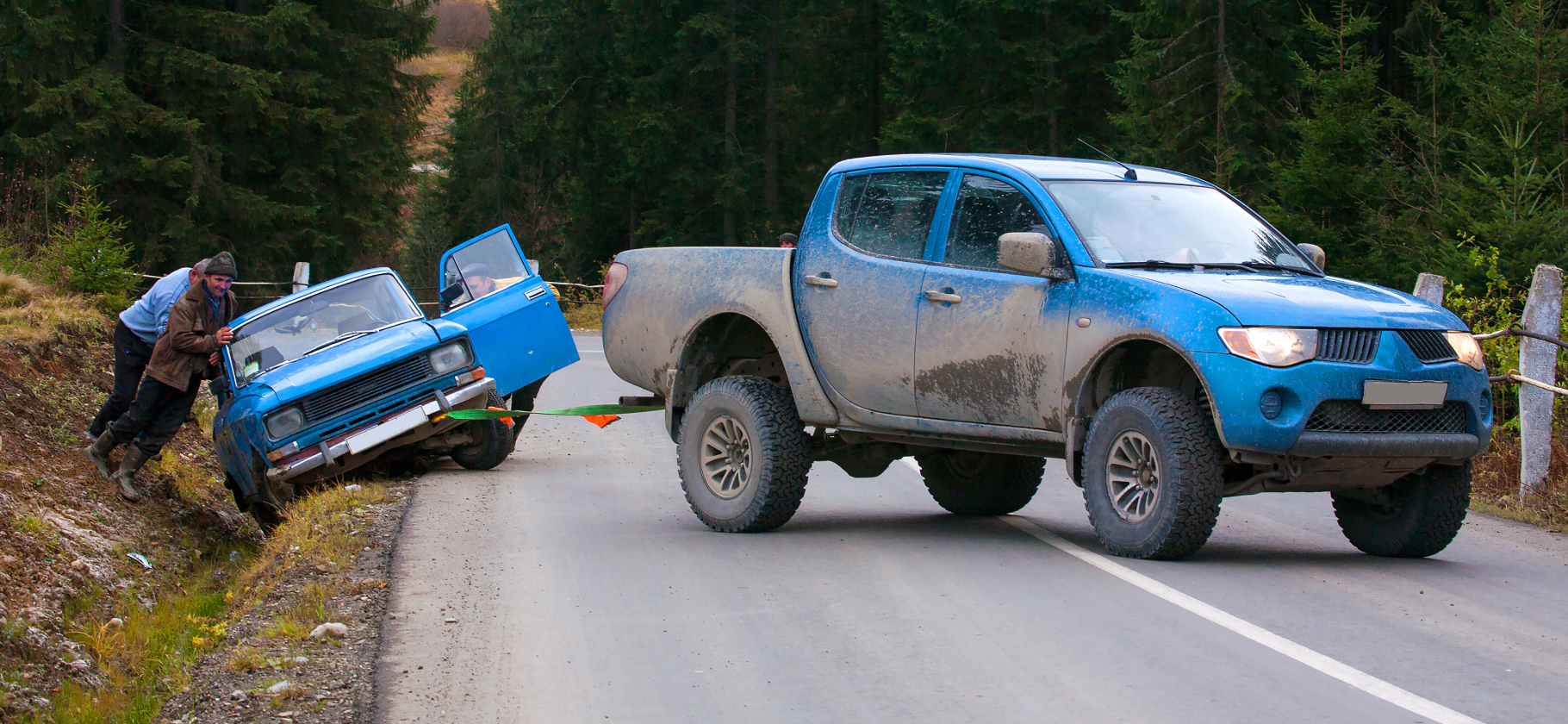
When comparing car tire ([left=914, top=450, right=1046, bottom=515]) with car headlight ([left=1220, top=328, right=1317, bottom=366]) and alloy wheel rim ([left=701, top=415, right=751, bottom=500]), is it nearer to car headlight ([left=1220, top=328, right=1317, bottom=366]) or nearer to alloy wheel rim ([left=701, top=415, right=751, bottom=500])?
alloy wheel rim ([left=701, top=415, right=751, bottom=500])

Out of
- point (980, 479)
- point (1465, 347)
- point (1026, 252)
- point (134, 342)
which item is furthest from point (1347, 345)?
point (134, 342)

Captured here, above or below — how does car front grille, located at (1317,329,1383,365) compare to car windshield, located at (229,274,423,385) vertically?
above

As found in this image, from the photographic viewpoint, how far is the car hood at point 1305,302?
254 inches

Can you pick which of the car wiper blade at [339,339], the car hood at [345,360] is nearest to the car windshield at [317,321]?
the car wiper blade at [339,339]

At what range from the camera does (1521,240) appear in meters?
14.2

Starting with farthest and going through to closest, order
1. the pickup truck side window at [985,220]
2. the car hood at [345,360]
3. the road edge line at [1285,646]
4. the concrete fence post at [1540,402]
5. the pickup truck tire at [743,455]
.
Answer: the car hood at [345,360], the concrete fence post at [1540,402], the pickup truck tire at [743,455], the pickup truck side window at [985,220], the road edge line at [1285,646]

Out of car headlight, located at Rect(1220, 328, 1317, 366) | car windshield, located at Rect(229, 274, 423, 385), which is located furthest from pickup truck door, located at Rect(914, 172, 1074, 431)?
car windshield, located at Rect(229, 274, 423, 385)

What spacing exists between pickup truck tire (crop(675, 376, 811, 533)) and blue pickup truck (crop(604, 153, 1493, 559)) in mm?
15

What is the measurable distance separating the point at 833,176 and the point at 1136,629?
3.72m

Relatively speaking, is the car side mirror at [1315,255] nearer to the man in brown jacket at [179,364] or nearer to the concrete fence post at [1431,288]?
the concrete fence post at [1431,288]

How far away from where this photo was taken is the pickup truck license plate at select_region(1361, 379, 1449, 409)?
646cm

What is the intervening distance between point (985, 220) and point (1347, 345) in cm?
196

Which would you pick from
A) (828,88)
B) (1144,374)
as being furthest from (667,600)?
(828,88)

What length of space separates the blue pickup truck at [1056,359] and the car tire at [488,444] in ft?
8.97
